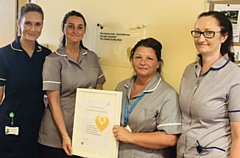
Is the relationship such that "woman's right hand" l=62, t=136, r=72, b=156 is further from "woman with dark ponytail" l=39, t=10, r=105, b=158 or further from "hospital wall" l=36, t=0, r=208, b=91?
"hospital wall" l=36, t=0, r=208, b=91

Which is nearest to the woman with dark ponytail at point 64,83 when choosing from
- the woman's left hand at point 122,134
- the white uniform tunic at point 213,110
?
the woman's left hand at point 122,134

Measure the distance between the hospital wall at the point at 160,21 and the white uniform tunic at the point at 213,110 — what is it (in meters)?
0.36

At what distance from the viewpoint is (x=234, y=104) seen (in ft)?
4.76

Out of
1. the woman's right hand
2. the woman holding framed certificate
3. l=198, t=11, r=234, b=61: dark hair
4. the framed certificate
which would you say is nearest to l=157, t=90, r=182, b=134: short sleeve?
the woman holding framed certificate

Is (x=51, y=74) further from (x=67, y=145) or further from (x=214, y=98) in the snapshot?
(x=214, y=98)

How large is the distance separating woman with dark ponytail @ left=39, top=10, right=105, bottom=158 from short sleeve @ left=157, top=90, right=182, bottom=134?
587mm

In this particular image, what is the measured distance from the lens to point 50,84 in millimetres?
2020

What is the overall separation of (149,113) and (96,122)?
12.7 inches

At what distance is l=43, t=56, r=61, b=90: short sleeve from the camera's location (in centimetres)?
202

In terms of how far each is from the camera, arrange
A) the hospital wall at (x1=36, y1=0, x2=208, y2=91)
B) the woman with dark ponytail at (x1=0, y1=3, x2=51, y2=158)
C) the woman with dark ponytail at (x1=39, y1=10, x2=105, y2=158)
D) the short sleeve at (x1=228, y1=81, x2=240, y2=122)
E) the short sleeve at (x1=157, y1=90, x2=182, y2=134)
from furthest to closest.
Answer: the woman with dark ponytail at (x1=0, y1=3, x2=51, y2=158), the woman with dark ponytail at (x1=39, y1=10, x2=105, y2=158), the hospital wall at (x1=36, y1=0, x2=208, y2=91), the short sleeve at (x1=157, y1=90, x2=182, y2=134), the short sleeve at (x1=228, y1=81, x2=240, y2=122)

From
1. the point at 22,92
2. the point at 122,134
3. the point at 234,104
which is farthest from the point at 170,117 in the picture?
the point at 22,92

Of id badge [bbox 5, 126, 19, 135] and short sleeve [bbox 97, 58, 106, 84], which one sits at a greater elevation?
short sleeve [bbox 97, 58, 106, 84]

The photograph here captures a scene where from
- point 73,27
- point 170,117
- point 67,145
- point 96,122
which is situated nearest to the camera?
point 170,117

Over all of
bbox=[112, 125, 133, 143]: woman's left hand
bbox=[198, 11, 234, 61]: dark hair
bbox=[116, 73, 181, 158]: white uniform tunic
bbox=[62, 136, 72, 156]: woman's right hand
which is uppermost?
bbox=[198, 11, 234, 61]: dark hair
